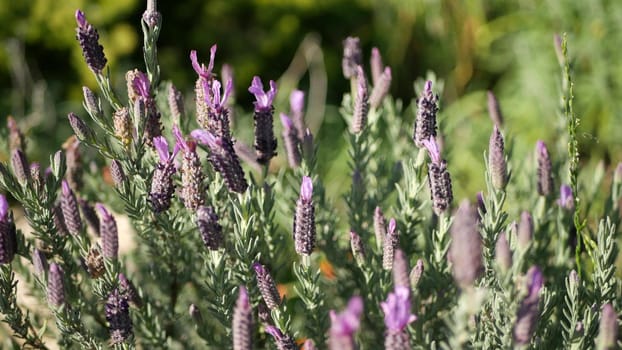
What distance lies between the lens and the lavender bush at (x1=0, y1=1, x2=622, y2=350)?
1.00m

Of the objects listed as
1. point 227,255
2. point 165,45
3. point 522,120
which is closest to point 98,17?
point 165,45

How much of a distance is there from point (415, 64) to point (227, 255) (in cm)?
326

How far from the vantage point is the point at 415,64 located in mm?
4340

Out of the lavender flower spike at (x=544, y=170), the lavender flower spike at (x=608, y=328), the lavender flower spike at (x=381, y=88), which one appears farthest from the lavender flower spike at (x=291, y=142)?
the lavender flower spike at (x=608, y=328)

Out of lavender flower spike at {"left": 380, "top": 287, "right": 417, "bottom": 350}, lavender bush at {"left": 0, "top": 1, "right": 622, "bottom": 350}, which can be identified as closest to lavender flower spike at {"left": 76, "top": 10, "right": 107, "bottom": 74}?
lavender bush at {"left": 0, "top": 1, "right": 622, "bottom": 350}

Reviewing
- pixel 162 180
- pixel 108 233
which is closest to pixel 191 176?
pixel 162 180

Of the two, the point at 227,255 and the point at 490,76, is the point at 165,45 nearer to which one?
the point at 490,76

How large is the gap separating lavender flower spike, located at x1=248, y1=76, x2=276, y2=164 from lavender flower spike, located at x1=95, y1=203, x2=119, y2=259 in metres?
0.31

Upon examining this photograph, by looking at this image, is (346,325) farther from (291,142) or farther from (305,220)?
(291,142)

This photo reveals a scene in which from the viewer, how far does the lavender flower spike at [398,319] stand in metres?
0.86

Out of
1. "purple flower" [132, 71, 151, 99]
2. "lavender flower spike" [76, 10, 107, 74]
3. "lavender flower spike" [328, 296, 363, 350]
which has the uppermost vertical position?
"lavender flower spike" [76, 10, 107, 74]

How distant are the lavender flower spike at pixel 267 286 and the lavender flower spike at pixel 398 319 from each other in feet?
0.98

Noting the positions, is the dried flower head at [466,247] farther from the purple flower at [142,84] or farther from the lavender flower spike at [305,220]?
the purple flower at [142,84]

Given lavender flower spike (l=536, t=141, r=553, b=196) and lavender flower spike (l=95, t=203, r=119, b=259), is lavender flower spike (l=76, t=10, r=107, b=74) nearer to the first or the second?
lavender flower spike (l=95, t=203, r=119, b=259)
